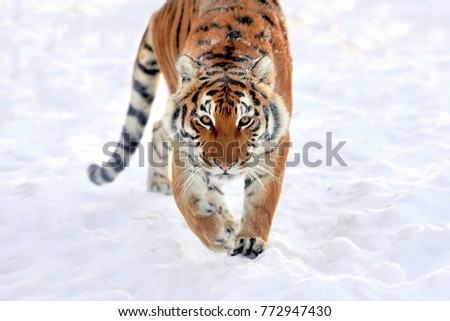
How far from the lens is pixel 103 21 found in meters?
9.12

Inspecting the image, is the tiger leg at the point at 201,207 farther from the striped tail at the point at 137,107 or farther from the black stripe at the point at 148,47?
the black stripe at the point at 148,47

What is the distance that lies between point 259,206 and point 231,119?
0.57 m

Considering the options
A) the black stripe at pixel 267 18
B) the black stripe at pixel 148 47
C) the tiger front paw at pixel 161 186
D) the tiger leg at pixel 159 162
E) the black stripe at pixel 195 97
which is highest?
the black stripe at pixel 267 18

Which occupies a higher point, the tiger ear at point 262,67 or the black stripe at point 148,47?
the black stripe at point 148,47

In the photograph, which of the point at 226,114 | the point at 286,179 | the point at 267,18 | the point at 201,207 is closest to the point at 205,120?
the point at 226,114

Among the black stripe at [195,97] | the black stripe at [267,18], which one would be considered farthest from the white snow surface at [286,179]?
the black stripe at [267,18]

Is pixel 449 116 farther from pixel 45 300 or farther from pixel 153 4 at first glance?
pixel 153 4

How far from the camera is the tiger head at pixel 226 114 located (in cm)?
356

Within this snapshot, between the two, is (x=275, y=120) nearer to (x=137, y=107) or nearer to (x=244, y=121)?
(x=244, y=121)

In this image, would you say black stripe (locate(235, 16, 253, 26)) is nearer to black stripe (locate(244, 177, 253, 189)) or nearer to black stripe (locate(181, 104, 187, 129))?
black stripe (locate(181, 104, 187, 129))

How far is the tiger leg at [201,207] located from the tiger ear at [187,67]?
1.56 feet

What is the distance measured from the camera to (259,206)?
153 inches

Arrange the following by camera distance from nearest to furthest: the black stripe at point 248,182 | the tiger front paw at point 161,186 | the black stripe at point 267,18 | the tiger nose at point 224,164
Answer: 1. the tiger nose at point 224,164
2. the black stripe at point 248,182
3. the black stripe at point 267,18
4. the tiger front paw at point 161,186

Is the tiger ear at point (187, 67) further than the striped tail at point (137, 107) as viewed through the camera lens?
No
